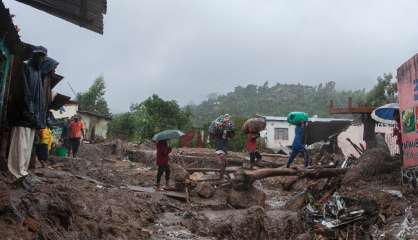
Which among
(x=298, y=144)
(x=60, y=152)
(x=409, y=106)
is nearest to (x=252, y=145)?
(x=298, y=144)

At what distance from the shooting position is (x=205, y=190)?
34.5 feet

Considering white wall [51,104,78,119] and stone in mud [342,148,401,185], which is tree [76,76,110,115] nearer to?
white wall [51,104,78,119]

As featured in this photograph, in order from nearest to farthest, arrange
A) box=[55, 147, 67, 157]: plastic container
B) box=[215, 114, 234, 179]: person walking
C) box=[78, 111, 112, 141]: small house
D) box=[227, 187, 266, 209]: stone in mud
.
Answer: box=[227, 187, 266, 209]: stone in mud, box=[215, 114, 234, 179]: person walking, box=[55, 147, 67, 157]: plastic container, box=[78, 111, 112, 141]: small house

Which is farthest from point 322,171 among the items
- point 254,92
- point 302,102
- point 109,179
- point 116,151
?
point 254,92

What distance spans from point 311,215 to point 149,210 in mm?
3313

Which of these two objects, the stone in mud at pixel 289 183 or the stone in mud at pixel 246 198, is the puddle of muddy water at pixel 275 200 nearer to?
the stone in mud at pixel 246 198

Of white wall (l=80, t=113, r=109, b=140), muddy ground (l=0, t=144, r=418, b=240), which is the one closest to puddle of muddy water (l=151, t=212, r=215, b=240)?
muddy ground (l=0, t=144, r=418, b=240)

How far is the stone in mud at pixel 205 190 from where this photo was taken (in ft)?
34.4

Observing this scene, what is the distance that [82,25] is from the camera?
626 centimetres

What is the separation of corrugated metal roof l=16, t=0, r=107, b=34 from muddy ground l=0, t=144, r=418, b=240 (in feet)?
7.87

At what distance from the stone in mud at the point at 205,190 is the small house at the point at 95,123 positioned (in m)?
24.9

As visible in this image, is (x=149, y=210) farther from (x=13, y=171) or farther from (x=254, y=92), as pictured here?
(x=254, y=92)

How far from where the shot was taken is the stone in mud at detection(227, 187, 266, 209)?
996 centimetres

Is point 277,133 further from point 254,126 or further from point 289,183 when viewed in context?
point 254,126
